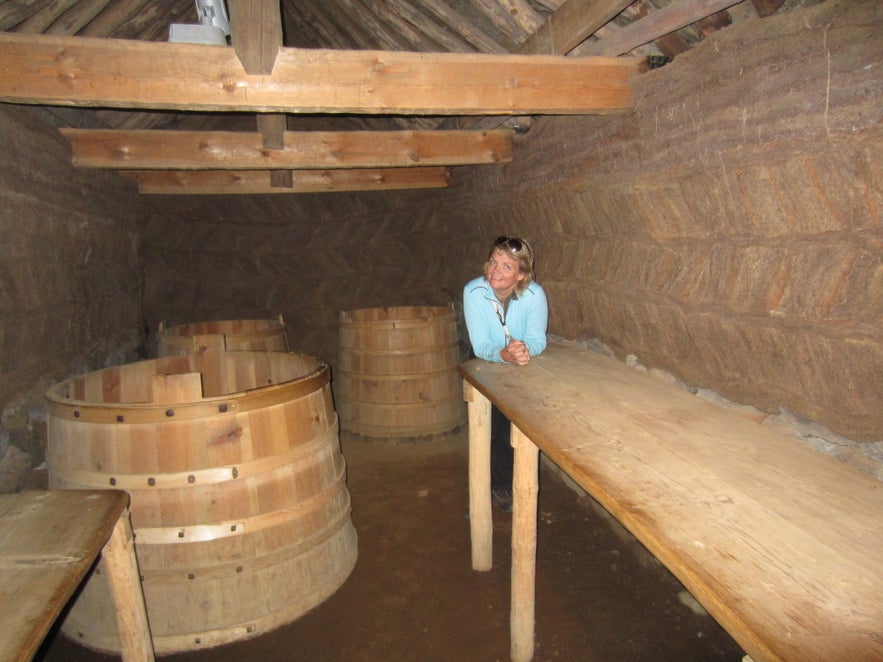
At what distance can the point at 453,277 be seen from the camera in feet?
21.1

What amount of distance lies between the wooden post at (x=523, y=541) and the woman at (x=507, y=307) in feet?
2.58

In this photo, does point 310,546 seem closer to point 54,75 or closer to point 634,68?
point 54,75

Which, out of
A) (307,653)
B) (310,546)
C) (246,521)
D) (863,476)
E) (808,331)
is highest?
(808,331)

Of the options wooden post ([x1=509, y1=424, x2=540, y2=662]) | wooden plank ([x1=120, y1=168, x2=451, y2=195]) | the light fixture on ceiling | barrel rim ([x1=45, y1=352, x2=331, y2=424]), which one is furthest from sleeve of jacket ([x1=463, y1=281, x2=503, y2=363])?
wooden plank ([x1=120, y1=168, x2=451, y2=195])

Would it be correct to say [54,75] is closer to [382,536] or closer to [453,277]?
[382,536]

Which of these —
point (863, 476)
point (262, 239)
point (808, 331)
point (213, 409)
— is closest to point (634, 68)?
point (808, 331)

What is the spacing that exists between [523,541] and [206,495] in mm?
1432

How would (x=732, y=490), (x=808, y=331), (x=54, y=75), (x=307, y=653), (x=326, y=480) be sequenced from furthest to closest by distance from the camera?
(x=326, y=480)
(x=307, y=653)
(x=54, y=75)
(x=808, y=331)
(x=732, y=490)

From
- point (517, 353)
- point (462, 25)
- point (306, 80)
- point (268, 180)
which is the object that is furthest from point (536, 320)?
point (268, 180)

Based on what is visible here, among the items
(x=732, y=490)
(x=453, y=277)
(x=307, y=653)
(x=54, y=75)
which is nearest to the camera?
(x=732, y=490)

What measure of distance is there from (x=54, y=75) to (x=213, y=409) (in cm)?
166

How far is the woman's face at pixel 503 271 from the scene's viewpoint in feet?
9.30

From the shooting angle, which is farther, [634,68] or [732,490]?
[634,68]

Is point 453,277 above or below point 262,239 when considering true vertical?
below
